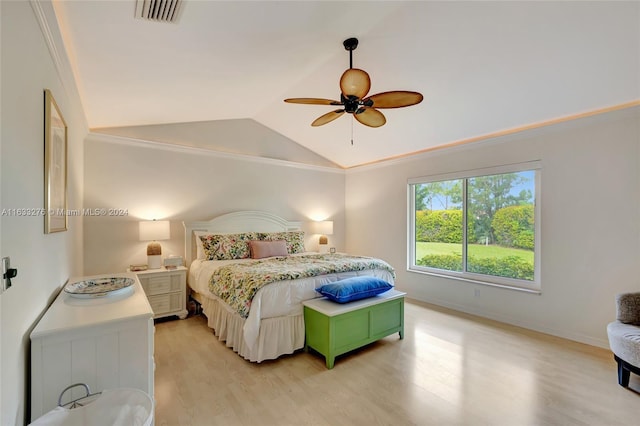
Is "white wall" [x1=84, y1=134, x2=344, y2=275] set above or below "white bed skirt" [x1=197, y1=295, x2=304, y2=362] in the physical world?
above

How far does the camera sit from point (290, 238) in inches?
188

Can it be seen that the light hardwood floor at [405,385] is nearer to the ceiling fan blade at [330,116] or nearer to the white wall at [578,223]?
the white wall at [578,223]

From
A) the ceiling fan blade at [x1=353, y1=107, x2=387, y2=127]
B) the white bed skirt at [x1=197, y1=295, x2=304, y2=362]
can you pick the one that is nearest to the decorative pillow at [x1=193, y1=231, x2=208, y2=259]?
the white bed skirt at [x1=197, y1=295, x2=304, y2=362]

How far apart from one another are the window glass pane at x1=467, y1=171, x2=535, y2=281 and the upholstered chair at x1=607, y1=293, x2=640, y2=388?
3.42ft

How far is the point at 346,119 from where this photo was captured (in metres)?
4.30

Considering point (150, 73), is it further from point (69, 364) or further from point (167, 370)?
point (167, 370)

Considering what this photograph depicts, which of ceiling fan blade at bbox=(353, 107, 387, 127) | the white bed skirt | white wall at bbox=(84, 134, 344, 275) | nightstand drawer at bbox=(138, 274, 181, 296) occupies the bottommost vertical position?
the white bed skirt

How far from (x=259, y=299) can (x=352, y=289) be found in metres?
0.88

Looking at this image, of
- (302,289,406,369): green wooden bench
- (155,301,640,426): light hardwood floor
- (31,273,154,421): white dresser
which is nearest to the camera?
(31,273,154,421): white dresser

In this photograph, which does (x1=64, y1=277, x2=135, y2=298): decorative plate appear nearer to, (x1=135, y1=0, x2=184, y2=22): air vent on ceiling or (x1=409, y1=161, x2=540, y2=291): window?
(x1=135, y1=0, x2=184, y2=22): air vent on ceiling

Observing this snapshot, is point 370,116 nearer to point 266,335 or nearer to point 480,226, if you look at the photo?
point 266,335

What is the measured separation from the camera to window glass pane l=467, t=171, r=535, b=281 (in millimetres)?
3609

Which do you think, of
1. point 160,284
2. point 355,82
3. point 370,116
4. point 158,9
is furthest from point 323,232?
point 158,9

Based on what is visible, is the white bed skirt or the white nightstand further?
the white nightstand
